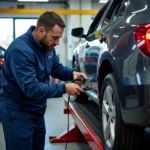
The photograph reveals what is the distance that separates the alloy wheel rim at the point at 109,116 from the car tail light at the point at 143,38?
0.56 metres

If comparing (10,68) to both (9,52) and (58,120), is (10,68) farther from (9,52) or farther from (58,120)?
(58,120)

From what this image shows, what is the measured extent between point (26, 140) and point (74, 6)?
12088mm

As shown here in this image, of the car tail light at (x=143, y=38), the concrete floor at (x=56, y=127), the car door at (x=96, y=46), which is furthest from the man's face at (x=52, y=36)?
the concrete floor at (x=56, y=127)

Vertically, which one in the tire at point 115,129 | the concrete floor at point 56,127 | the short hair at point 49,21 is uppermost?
the short hair at point 49,21

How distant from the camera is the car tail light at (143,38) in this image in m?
1.88

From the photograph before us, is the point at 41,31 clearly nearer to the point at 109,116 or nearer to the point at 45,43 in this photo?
the point at 45,43

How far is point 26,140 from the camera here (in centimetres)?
223

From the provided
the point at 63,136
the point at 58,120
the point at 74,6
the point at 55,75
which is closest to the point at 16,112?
the point at 55,75

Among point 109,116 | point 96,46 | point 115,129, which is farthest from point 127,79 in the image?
point 96,46

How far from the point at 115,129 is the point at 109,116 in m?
0.24

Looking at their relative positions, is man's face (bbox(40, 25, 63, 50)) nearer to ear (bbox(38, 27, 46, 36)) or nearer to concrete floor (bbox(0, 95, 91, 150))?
ear (bbox(38, 27, 46, 36))

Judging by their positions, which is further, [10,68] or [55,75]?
[55,75]

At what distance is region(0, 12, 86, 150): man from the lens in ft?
6.68

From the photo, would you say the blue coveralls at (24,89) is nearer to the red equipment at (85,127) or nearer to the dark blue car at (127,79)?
the dark blue car at (127,79)
